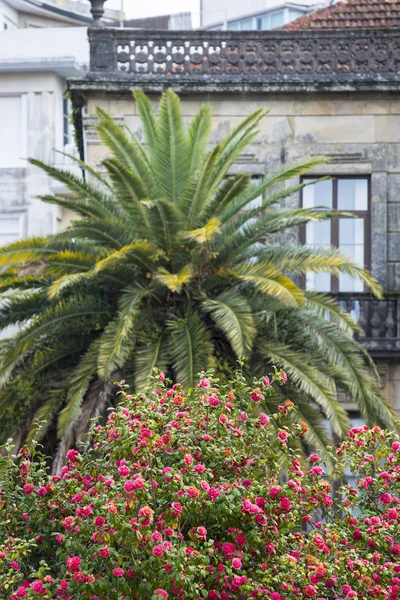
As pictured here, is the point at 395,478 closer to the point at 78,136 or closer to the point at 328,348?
the point at 328,348

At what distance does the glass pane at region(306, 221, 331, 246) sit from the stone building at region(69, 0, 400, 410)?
0.7 inches

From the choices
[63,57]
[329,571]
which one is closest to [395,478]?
[329,571]

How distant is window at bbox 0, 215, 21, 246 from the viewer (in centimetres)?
3966

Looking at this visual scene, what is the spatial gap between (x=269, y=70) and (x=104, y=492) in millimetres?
15631

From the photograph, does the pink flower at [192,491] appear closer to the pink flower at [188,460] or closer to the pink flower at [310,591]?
the pink flower at [188,460]

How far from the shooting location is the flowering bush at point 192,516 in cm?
1328

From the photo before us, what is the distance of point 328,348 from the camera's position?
883 inches

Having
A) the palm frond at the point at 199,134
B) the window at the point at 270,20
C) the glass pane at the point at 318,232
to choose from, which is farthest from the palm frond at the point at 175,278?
the window at the point at 270,20

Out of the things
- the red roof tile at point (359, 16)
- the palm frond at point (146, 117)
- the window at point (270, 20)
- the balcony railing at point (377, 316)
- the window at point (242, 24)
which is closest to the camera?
the palm frond at point (146, 117)

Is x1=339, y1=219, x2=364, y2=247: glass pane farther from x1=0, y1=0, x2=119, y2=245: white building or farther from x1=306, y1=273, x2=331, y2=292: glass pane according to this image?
x1=0, y1=0, x2=119, y2=245: white building

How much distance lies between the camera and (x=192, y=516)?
13.9 m

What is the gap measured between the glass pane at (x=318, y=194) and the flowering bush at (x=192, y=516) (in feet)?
43.0

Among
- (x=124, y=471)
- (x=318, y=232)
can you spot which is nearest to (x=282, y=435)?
(x=124, y=471)

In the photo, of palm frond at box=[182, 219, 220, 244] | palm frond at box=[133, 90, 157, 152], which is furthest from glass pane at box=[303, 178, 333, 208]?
palm frond at box=[182, 219, 220, 244]
